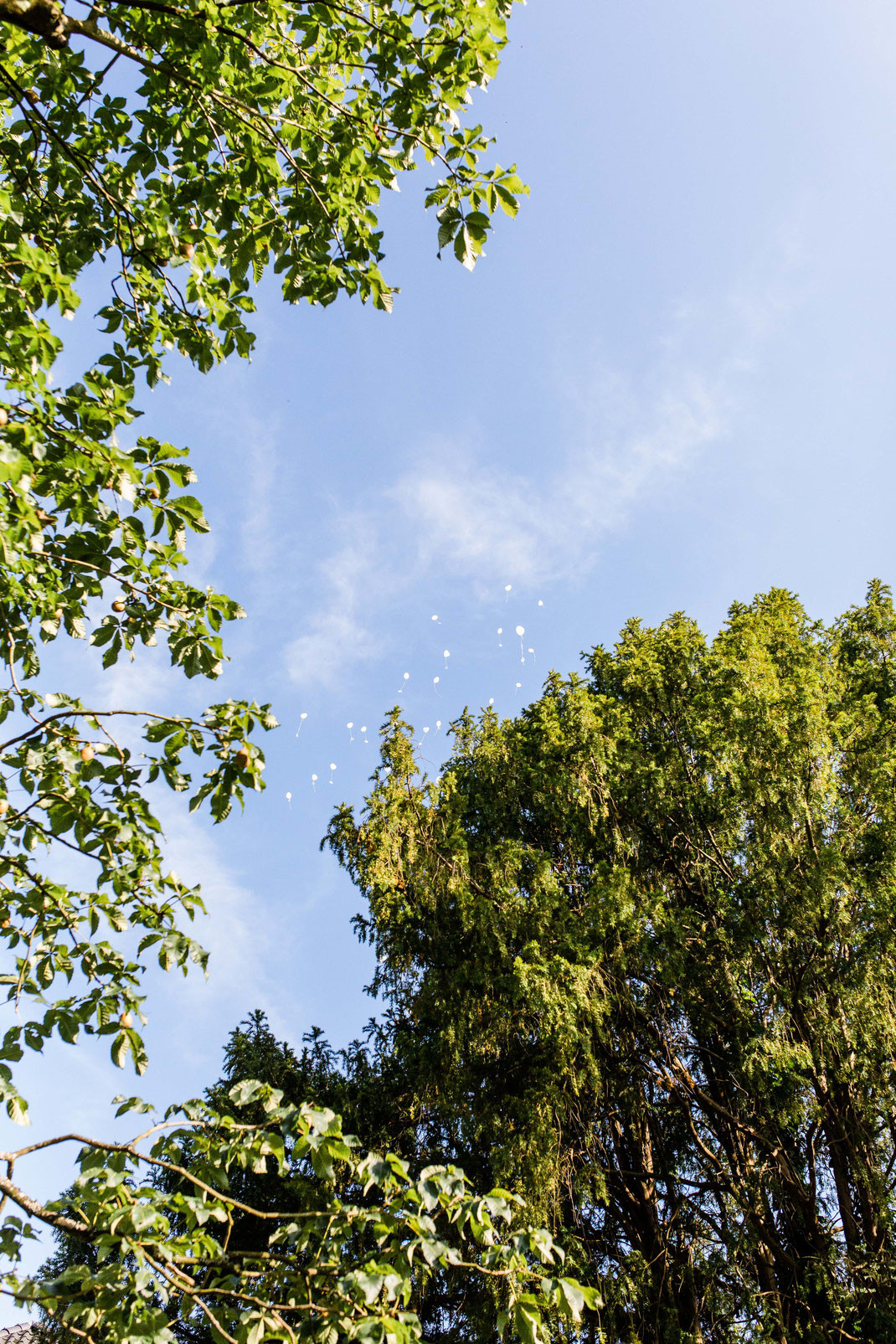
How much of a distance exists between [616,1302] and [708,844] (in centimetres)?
449

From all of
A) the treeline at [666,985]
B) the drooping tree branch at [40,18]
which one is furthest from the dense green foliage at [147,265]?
the treeline at [666,985]

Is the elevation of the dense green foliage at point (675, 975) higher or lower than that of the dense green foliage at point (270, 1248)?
higher

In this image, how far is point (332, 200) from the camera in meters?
3.75

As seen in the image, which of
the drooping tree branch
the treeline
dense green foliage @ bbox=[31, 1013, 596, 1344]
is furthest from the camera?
the treeline

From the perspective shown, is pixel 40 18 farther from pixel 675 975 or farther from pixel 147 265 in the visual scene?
pixel 675 975

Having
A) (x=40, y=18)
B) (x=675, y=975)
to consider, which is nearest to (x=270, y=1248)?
(x=40, y=18)

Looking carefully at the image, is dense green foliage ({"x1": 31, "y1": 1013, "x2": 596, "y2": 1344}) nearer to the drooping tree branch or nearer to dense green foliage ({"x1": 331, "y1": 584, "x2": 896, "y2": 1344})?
the drooping tree branch

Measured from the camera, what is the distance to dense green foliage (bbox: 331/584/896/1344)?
790 cm

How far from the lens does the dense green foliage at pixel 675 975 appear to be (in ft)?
25.9

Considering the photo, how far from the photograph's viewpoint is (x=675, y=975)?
8625 millimetres

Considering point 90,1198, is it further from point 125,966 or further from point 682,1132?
point 682,1132

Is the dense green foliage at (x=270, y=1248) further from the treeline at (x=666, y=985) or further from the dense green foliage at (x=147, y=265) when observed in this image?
the treeline at (x=666, y=985)

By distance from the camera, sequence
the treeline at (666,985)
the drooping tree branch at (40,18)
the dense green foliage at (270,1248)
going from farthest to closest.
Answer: the treeline at (666,985)
the drooping tree branch at (40,18)
the dense green foliage at (270,1248)

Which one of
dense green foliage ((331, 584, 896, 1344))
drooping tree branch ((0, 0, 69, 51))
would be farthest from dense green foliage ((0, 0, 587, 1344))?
dense green foliage ((331, 584, 896, 1344))
